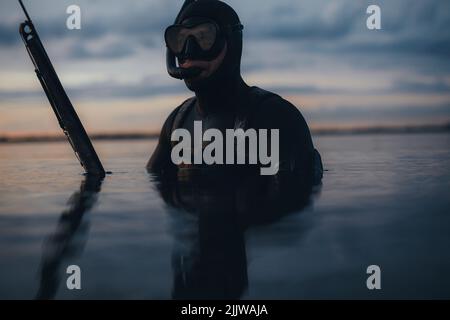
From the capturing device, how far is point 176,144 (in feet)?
18.5

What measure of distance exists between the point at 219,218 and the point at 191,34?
2.09 meters

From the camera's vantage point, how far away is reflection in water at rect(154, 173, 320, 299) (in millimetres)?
2342

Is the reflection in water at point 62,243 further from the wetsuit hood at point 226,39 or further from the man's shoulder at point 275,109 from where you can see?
the man's shoulder at point 275,109

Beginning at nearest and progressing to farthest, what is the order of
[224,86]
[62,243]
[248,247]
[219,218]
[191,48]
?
1. [248,247]
2. [62,243]
3. [219,218]
4. [191,48]
5. [224,86]

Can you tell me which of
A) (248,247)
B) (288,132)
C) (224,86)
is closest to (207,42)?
(224,86)

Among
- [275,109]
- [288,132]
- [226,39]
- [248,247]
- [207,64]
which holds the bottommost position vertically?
[248,247]

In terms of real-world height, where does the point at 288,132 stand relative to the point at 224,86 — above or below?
below

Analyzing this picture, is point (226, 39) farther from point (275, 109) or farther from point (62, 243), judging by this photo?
point (62, 243)

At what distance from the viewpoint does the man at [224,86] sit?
201 inches

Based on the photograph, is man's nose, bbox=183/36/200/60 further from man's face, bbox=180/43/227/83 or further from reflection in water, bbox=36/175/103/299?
reflection in water, bbox=36/175/103/299

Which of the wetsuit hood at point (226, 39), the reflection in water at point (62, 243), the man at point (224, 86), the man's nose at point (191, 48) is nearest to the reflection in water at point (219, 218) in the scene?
the man at point (224, 86)

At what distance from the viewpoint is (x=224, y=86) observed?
17.3 feet

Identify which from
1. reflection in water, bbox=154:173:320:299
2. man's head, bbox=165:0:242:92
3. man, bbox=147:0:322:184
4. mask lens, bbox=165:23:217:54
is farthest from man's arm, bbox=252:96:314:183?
mask lens, bbox=165:23:217:54

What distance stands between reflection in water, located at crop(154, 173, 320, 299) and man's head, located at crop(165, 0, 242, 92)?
92 centimetres
